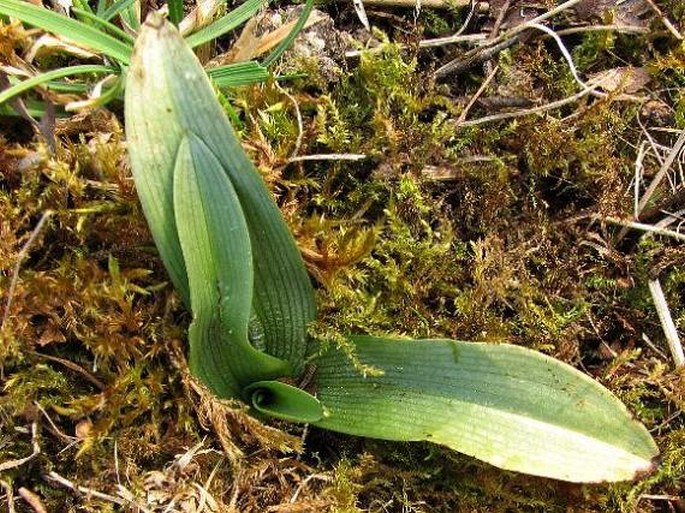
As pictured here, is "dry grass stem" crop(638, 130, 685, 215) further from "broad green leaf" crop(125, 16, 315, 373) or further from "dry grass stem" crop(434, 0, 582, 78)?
"broad green leaf" crop(125, 16, 315, 373)

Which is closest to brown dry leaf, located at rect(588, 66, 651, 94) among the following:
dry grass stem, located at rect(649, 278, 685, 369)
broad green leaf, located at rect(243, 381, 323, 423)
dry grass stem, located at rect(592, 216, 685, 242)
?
dry grass stem, located at rect(592, 216, 685, 242)

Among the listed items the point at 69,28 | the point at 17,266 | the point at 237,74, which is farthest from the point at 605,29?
the point at 17,266

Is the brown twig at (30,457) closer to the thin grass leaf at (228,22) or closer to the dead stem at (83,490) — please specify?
the dead stem at (83,490)

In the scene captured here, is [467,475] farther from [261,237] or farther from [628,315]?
[261,237]

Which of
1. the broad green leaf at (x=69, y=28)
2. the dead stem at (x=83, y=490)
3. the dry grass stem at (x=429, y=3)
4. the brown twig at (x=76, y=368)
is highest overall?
the broad green leaf at (x=69, y=28)

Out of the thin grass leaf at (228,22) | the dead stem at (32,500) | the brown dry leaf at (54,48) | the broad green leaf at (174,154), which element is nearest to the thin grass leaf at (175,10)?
the thin grass leaf at (228,22)
